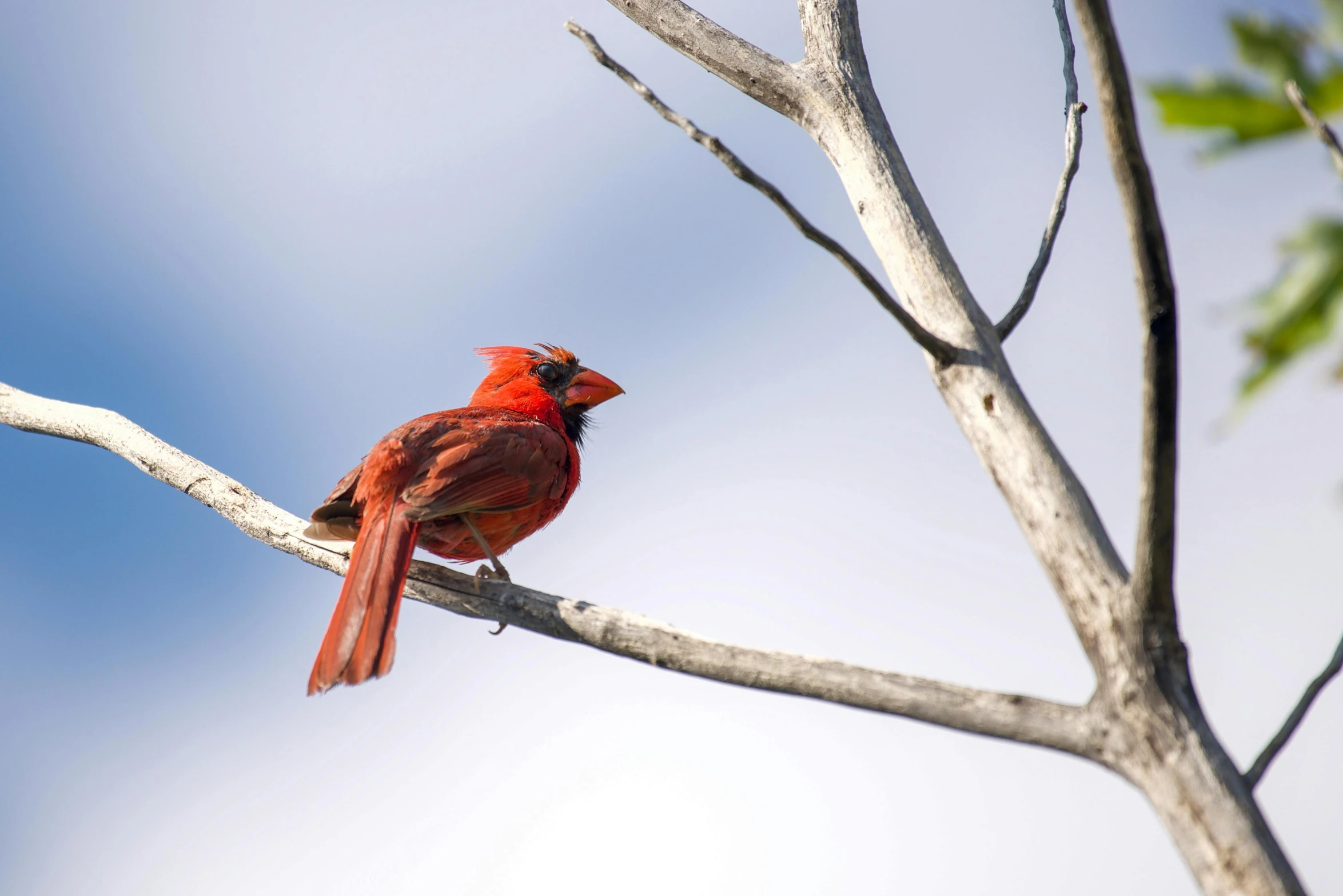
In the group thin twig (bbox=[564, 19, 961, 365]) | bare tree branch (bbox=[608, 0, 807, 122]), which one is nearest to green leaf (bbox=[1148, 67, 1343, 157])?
thin twig (bbox=[564, 19, 961, 365])

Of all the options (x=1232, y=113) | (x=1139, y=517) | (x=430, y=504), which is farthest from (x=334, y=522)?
(x=1232, y=113)

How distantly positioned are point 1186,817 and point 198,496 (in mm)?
2987

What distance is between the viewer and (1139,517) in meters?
1.63

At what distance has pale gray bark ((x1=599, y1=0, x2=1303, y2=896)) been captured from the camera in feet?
4.95

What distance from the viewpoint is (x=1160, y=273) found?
151 centimetres

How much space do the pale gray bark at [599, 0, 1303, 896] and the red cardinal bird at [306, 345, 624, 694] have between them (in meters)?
1.66

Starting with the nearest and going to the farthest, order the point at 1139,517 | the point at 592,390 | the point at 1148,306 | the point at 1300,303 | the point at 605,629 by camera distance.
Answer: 1. the point at 1300,303
2. the point at 1148,306
3. the point at 1139,517
4. the point at 605,629
5. the point at 592,390

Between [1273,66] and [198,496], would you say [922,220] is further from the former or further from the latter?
[198,496]

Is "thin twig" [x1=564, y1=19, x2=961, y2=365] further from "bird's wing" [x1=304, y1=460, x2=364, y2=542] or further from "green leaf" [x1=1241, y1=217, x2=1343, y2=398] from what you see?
"bird's wing" [x1=304, y1=460, x2=364, y2=542]

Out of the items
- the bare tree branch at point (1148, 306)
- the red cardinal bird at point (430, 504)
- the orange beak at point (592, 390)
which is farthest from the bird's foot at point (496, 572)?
the bare tree branch at point (1148, 306)

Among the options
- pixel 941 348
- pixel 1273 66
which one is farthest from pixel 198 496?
pixel 1273 66

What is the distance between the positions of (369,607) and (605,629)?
91cm

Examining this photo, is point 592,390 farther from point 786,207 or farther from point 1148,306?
point 1148,306

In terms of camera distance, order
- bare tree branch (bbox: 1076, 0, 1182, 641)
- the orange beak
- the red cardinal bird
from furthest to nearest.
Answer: the orange beak < the red cardinal bird < bare tree branch (bbox: 1076, 0, 1182, 641)
